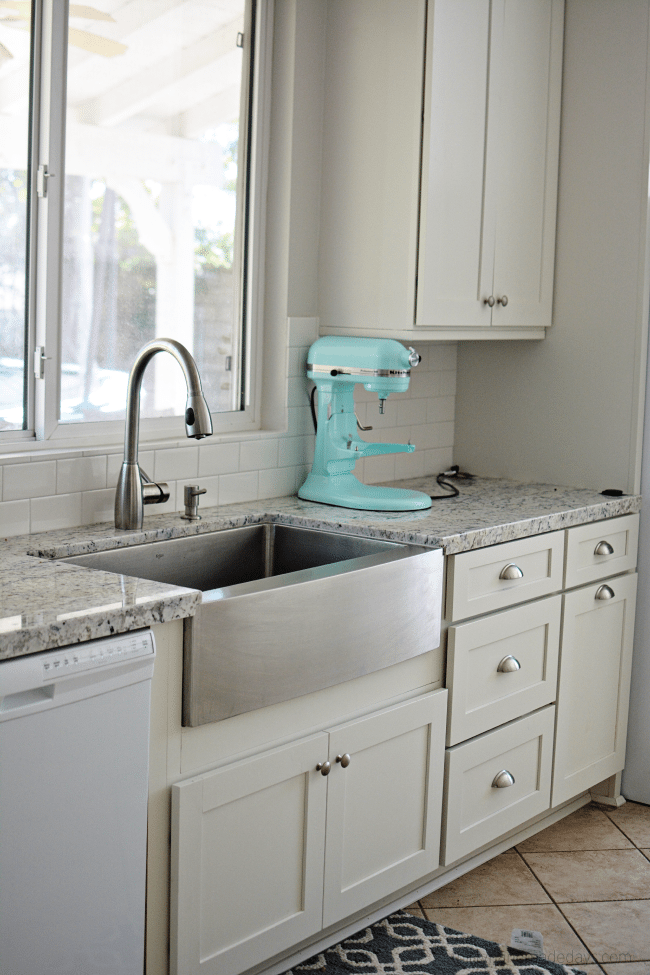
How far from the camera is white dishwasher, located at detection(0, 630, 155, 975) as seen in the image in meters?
1.61

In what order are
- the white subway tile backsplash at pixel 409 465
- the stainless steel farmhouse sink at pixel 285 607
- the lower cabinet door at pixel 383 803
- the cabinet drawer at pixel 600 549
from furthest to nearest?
the white subway tile backsplash at pixel 409 465 < the cabinet drawer at pixel 600 549 < the lower cabinet door at pixel 383 803 < the stainless steel farmhouse sink at pixel 285 607

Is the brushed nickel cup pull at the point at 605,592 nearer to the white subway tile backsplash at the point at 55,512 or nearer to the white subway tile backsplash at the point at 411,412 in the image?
the white subway tile backsplash at the point at 411,412

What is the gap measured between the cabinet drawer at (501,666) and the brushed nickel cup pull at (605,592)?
0.70 feet

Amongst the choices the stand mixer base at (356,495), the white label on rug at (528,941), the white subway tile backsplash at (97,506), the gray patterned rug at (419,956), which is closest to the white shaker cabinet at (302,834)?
the gray patterned rug at (419,956)

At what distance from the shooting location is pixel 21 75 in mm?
2434

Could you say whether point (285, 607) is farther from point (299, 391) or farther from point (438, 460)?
point (438, 460)

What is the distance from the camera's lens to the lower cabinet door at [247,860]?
201 centimetres

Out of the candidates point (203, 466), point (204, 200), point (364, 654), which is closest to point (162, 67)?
point (204, 200)

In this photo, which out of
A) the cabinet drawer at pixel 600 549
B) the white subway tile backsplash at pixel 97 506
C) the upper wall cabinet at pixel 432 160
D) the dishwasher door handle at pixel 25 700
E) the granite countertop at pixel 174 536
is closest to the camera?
the dishwasher door handle at pixel 25 700

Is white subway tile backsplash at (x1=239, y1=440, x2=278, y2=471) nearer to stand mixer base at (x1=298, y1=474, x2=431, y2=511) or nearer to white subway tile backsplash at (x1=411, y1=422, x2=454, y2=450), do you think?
stand mixer base at (x1=298, y1=474, x2=431, y2=511)

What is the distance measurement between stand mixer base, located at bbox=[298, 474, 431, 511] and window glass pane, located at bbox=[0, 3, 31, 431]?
2.77 feet

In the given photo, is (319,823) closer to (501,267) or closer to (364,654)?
(364,654)

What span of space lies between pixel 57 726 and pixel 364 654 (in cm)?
83

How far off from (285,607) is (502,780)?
1.07m
